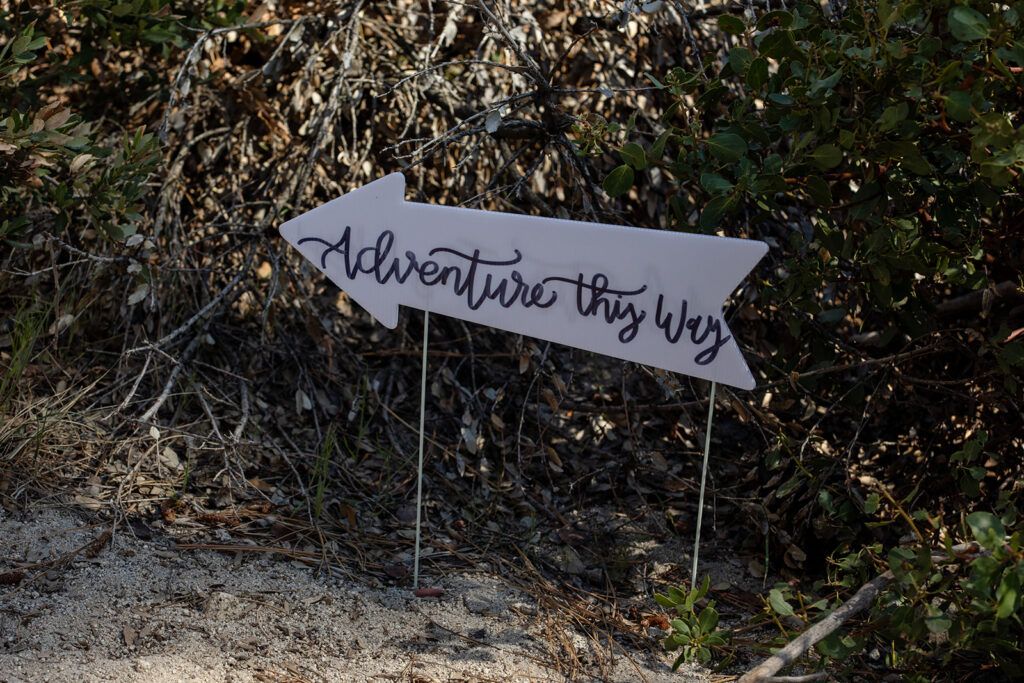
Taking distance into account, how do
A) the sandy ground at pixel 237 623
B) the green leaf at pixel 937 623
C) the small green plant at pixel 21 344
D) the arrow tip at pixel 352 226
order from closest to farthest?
the green leaf at pixel 937 623 < the sandy ground at pixel 237 623 < the arrow tip at pixel 352 226 < the small green plant at pixel 21 344

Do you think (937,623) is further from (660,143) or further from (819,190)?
(660,143)

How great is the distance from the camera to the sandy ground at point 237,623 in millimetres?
1838

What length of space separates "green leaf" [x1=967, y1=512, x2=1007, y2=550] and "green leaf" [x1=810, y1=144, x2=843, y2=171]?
0.72 metres

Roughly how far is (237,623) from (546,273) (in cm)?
106

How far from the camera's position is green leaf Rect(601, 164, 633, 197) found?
1921mm

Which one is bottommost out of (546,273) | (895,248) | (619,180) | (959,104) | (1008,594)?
(1008,594)

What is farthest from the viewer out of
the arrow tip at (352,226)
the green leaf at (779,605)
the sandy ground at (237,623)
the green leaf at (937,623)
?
the arrow tip at (352,226)

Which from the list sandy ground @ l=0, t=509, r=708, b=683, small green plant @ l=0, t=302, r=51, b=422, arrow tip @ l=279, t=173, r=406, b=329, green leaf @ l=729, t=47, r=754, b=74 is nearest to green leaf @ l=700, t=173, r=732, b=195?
green leaf @ l=729, t=47, r=754, b=74

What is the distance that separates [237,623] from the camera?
1995mm

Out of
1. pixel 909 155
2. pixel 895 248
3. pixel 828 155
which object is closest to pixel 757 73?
pixel 828 155

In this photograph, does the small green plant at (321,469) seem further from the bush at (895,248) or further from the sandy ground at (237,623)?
the bush at (895,248)

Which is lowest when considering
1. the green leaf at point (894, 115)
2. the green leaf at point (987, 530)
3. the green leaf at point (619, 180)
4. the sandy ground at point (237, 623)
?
the sandy ground at point (237, 623)

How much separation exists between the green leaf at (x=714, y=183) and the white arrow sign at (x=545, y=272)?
14cm

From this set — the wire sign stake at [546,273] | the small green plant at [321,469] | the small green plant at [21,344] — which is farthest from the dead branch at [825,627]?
the small green plant at [21,344]
